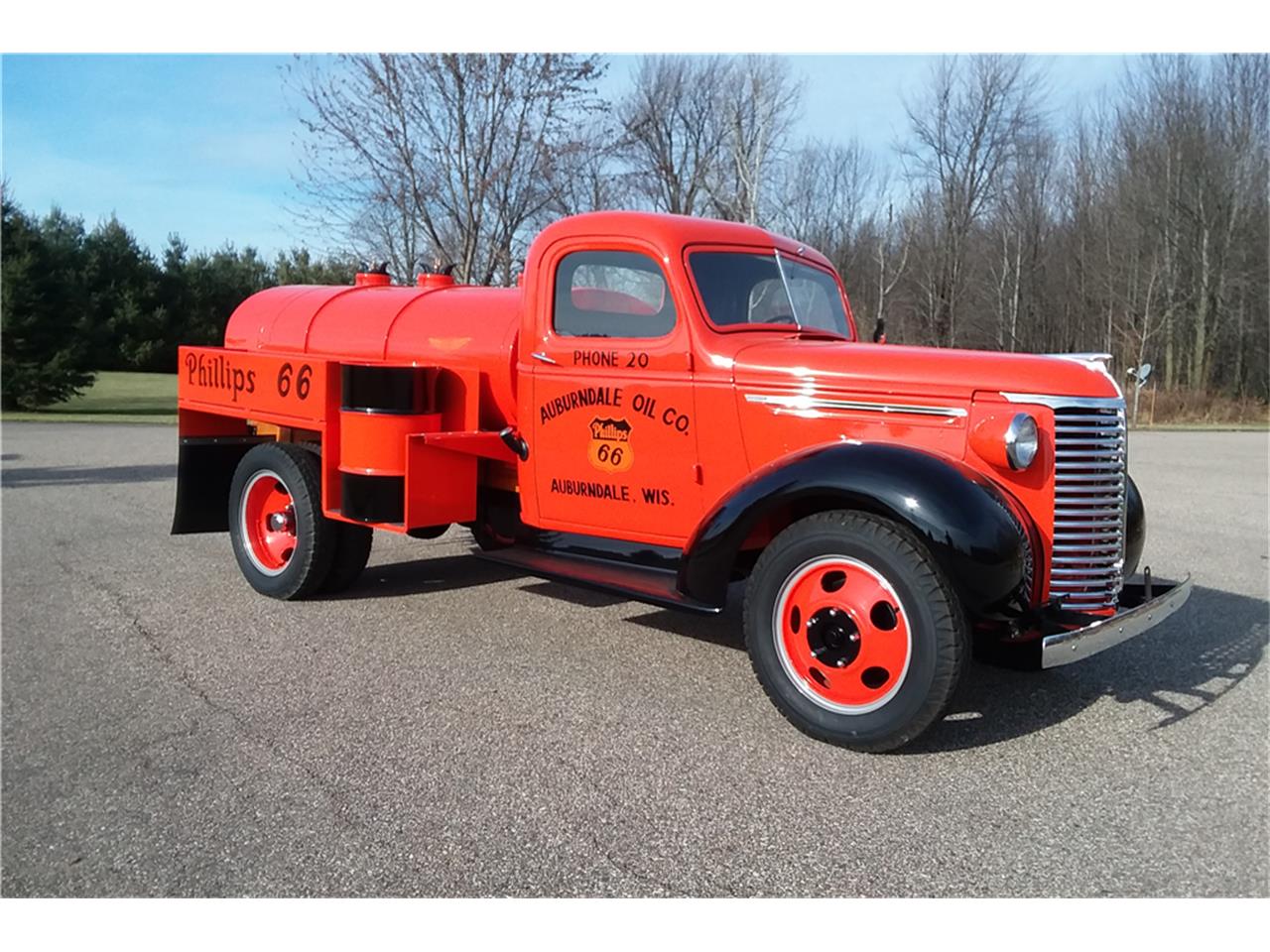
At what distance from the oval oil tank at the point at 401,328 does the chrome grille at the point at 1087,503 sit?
2842 mm

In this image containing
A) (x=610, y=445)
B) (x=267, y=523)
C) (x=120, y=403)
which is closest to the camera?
(x=610, y=445)

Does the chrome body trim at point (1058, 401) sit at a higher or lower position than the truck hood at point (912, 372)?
lower

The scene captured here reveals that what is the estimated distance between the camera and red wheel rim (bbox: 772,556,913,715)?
373 centimetres

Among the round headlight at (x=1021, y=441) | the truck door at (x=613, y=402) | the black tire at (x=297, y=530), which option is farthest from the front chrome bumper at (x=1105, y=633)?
the black tire at (x=297, y=530)

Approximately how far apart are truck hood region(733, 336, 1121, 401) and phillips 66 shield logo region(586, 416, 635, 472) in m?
0.66

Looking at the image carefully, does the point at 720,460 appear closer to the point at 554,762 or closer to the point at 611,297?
the point at 611,297

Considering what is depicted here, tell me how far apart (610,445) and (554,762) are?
1709mm

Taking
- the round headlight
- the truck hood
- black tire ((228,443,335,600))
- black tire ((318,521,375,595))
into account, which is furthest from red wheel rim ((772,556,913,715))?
black tire ((228,443,335,600))

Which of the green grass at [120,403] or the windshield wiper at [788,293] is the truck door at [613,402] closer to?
the windshield wiper at [788,293]

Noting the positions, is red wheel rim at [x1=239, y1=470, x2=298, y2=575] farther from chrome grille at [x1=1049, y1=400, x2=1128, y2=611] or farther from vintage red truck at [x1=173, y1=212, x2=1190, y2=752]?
chrome grille at [x1=1049, y1=400, x2=1128, y2=611]

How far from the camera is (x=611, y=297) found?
193 inches

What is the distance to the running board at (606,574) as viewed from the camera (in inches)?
171

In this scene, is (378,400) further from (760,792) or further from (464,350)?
(760,792)

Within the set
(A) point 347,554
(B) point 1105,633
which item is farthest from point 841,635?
(A) point 347,554
